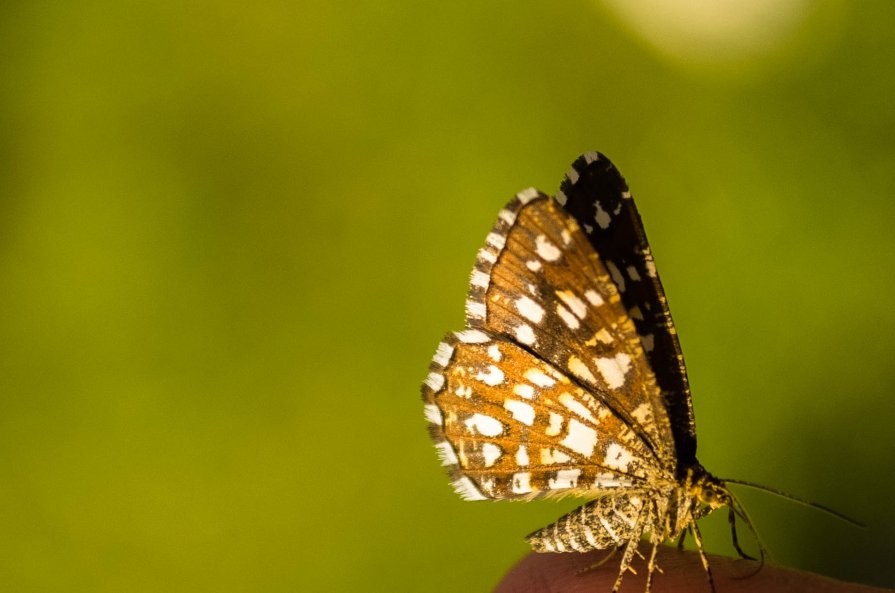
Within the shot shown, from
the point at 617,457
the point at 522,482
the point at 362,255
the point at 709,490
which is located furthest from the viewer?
the point at 362,255

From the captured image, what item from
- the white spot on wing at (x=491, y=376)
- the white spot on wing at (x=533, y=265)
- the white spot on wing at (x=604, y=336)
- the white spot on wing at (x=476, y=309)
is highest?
the white spot on wing at (x=533, y=265)

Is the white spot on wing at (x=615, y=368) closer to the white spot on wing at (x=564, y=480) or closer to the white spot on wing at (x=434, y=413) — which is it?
the white spot on wing at (x=564, y=480)

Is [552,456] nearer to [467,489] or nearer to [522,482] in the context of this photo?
[522,482]

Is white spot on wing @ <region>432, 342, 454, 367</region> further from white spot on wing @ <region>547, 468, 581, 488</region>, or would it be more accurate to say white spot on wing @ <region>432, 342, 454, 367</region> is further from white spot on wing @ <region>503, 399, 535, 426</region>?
white spot on wing @ <region>547, 468, 581, 488</region>

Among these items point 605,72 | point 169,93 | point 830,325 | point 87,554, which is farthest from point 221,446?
point 830,325

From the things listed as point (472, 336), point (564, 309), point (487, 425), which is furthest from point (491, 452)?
point (564, 309)

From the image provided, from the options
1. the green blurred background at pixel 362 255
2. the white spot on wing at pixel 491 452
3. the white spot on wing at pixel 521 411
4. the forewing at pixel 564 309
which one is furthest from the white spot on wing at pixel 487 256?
the green blurred background at pixel 362 255

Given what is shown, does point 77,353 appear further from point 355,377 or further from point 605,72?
point 605,72
